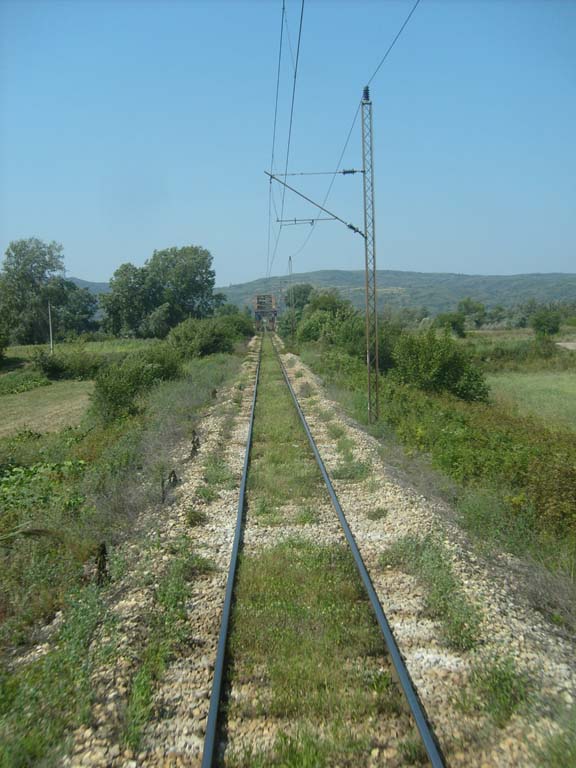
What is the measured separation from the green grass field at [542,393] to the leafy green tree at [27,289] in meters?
54.4

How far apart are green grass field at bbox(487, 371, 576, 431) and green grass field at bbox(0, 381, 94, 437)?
15.9 m

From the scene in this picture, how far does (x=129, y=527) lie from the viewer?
807 cm

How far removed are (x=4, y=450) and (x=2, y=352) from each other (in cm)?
3653

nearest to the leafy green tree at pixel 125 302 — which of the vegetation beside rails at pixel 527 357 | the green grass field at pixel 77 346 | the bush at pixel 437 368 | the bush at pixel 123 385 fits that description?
the green grass field at pixel 77 346

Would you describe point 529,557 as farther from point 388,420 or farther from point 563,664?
point 388,420

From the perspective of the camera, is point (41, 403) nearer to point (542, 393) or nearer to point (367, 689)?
point (542, 393)

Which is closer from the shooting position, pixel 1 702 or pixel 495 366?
pixel 1 702

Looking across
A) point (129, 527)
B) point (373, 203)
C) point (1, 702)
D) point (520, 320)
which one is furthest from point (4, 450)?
point (520, 320)

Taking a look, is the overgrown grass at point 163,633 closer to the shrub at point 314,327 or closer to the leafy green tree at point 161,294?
the shrub at point 314,327

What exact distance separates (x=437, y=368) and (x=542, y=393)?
1133cm

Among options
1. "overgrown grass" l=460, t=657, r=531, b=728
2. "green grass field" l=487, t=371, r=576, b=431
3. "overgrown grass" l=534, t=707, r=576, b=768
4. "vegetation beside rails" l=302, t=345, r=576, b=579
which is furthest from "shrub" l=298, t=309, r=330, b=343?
"overgrown grass" l=534, t=707, r=576, b=768

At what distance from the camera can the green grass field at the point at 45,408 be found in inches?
952

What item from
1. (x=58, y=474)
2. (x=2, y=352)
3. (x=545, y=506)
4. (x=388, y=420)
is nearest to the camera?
(x=545, y=506)

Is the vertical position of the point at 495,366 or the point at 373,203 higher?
the point at 373,203
